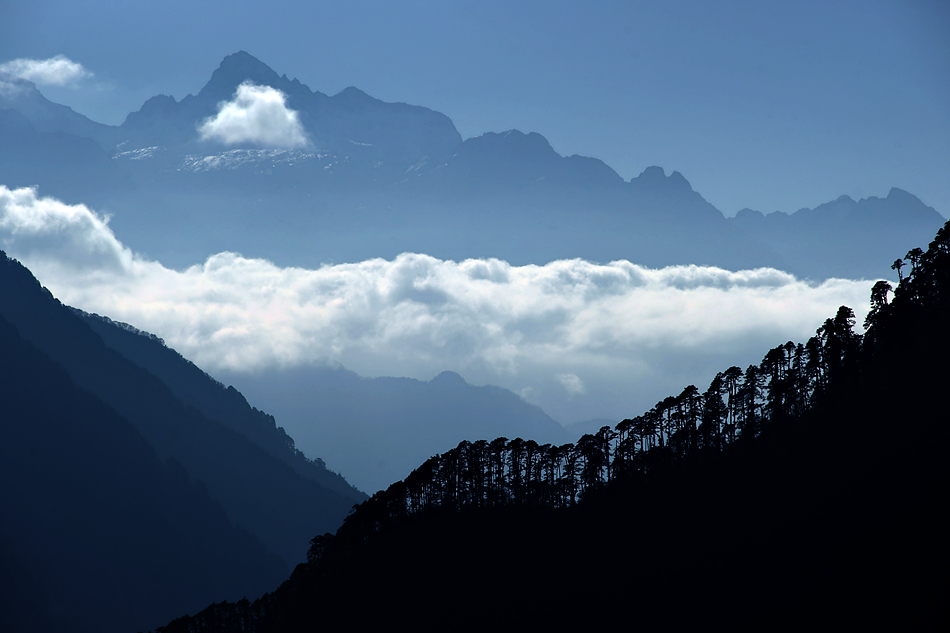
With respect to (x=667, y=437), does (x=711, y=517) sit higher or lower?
lower

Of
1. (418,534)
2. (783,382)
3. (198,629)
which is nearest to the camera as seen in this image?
(783,382)

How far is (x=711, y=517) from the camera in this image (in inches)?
4355

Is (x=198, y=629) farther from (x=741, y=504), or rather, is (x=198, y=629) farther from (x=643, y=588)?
(x=741, y=504)

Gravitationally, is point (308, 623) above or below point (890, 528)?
below

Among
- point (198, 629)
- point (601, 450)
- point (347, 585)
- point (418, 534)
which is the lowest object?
point (198, 629)

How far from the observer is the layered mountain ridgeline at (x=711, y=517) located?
289 ft

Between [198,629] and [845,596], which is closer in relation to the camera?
[845,596]

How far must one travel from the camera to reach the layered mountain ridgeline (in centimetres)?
8819

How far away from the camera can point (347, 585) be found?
13562 cm

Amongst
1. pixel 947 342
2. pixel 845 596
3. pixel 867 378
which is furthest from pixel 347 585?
pixel 947 342

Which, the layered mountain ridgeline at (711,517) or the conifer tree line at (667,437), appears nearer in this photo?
the layered mountain ridgeline at (711,517)

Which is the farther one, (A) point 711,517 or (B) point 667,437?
(B) point 667,437

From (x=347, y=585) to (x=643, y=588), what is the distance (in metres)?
56.3

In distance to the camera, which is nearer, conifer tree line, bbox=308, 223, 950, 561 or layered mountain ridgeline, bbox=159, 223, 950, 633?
layered mountain ridgeline, bbox=159, 223, 950, 633
